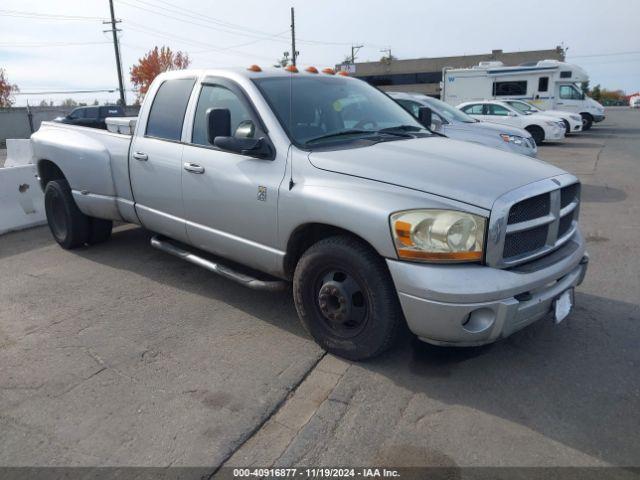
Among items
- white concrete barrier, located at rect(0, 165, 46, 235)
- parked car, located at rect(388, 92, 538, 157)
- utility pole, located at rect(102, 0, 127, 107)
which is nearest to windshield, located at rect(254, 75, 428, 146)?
parked car, located at rect(388, 92, 538, 157)

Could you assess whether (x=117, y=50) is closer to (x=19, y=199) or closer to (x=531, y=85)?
(x=531, y=85)

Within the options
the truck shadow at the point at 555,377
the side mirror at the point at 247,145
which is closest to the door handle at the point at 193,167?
the side mirror at the point at 247,145

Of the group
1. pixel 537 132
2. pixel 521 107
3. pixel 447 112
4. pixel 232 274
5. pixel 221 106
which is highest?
pixel 221 106

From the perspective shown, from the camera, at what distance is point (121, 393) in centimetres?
317

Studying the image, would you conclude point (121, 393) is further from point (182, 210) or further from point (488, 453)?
point (488, 453)

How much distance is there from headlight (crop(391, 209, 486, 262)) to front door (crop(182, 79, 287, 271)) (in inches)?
41.6

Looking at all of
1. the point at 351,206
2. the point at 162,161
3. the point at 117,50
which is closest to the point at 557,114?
the point at 162,161

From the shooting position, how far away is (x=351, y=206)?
3.12 meters

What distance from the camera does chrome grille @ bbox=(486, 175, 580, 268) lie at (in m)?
2.87

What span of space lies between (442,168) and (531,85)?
23.0 meters

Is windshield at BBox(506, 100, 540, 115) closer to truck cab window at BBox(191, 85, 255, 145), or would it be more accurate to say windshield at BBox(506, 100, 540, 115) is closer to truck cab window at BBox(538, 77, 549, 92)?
truck cab window at BBox(538, 77, 549, 92)

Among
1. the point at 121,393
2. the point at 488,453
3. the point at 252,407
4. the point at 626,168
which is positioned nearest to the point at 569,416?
the point at 488,453

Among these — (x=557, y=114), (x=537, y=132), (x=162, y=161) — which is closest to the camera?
(x=162, y=161)

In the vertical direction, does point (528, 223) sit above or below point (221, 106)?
below
